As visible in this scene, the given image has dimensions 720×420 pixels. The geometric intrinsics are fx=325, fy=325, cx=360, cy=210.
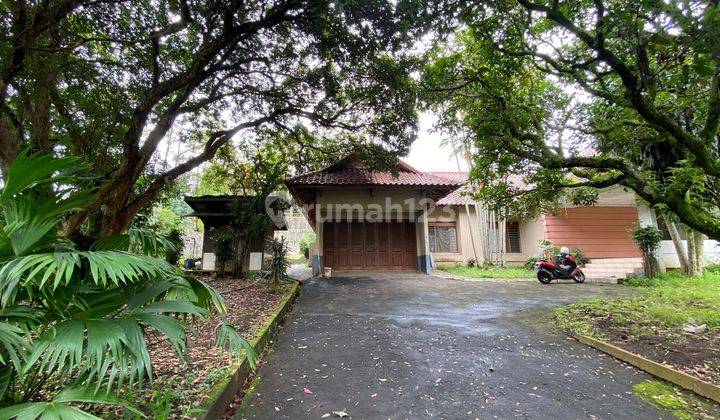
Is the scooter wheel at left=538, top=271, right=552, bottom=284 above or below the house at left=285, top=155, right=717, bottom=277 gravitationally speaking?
below

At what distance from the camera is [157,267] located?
72.1 inches

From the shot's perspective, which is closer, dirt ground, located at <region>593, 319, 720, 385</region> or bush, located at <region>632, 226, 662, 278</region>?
dirt ground, located at <region>593, 319, 720, 385</region>

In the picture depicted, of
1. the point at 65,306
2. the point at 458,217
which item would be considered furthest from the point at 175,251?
the point at 458,217

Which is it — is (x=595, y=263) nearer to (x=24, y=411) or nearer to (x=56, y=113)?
(x=24, y=411)

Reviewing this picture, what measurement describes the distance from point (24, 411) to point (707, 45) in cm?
469

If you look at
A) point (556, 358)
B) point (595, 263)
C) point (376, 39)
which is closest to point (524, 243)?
point (595, 263)

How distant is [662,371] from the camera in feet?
11.0

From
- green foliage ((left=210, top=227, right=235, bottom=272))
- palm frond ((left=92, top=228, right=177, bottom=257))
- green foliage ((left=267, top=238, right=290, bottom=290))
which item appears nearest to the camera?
palm frond ((left=92, top=228, right=177, bottom=257))

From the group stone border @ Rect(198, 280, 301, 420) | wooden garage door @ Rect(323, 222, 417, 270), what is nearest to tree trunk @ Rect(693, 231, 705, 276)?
wooden garage door @ Rect(323, 222, 417, 270)

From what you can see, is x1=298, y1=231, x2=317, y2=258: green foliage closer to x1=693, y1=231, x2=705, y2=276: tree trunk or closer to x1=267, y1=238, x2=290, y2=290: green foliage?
x1=267, y1=238, x2=290, y2=290: green foliage

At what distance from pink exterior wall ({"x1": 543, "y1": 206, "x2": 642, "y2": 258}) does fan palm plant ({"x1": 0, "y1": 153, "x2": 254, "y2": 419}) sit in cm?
1446

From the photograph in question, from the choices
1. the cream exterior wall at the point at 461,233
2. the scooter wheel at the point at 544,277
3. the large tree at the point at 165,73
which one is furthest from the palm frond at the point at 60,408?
the cream exterior wall at the point at 461,233

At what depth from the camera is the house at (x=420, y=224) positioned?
11203mm

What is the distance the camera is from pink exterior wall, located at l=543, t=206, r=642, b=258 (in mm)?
13453
